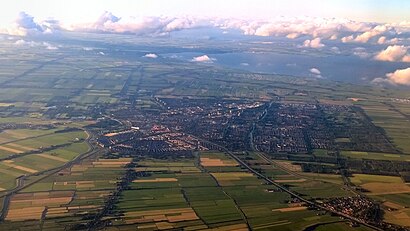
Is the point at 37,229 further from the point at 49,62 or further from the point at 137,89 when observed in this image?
the point at 49,62

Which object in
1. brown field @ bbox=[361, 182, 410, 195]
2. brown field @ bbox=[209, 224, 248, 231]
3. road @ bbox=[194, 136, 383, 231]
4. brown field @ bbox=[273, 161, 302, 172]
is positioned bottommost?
brown field @ bbox=[209, 224, 248, 231]

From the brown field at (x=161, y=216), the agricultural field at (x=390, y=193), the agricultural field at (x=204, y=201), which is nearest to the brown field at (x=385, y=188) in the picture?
the agricultural field at (x=390, y=193)

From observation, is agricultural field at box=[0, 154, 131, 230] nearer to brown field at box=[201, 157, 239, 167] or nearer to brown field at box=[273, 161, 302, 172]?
brown field at box=[201, 157, 239, 167]

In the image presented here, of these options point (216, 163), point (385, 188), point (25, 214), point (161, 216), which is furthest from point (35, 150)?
point (385, 188)

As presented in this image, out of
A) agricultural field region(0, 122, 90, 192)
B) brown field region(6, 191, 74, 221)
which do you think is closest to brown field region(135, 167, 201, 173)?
agricultural field region(0, 122, 90, 192)

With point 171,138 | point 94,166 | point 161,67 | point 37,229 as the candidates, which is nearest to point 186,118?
point 171,138

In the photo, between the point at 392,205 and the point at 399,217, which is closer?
the point at 399,217

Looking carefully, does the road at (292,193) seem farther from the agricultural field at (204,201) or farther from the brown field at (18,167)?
the brown field at (18,167)

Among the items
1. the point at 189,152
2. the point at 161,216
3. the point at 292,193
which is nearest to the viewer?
the point at 161,216

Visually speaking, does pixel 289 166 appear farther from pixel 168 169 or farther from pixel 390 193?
pixel 168 169
